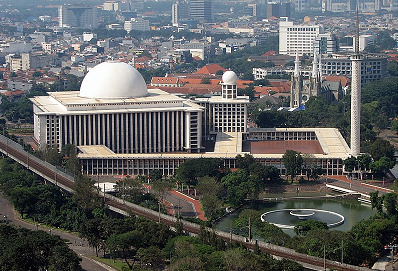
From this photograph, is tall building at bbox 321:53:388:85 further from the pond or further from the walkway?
the pond

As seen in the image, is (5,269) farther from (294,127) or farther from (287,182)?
(294,127)

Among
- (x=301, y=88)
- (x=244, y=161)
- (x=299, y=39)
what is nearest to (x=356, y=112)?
(x=244, y=161)

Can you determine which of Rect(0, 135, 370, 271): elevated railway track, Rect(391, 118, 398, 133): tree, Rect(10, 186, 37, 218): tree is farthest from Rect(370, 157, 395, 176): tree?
Rect(10, 186, 37, 218): tree

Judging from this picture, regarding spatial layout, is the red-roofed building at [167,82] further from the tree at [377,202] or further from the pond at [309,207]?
the tree at [377,202]

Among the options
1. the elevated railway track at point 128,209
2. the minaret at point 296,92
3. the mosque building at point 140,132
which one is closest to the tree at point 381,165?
the mosque building at point 140,132

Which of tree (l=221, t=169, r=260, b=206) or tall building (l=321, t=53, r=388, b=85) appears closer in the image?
tree (l=221, t=169, r=260, b=206)

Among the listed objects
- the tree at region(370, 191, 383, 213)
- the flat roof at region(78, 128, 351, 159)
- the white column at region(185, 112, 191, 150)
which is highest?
the white column at region(185, 112, 191, 150)

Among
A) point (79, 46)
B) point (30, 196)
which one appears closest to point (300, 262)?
point (30, 196)
